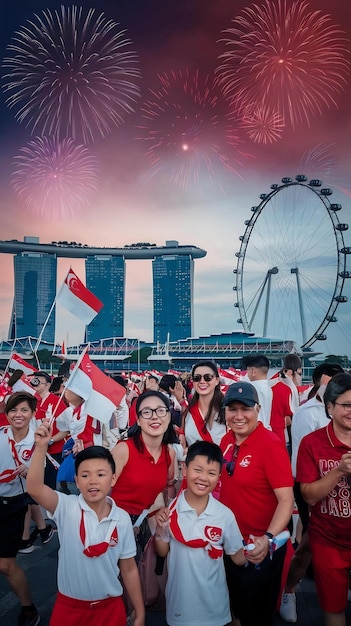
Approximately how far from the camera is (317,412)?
3.95m

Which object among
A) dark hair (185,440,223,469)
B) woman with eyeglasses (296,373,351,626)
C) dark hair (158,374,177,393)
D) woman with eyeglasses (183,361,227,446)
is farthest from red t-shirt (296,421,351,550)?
dark hair (158,374,177,393)

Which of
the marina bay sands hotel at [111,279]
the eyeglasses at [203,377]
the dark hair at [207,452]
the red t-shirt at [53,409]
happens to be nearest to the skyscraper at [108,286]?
the marina bay sands hotel at [111,279]

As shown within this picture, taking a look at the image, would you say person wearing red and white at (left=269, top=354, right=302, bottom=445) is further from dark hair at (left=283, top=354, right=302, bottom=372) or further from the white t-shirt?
the white t-shirt

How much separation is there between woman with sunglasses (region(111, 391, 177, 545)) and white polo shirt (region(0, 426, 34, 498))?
106cm

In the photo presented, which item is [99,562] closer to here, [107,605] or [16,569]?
[107,605]

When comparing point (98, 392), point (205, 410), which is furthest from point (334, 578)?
point (98, 392)

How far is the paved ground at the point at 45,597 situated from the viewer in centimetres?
343

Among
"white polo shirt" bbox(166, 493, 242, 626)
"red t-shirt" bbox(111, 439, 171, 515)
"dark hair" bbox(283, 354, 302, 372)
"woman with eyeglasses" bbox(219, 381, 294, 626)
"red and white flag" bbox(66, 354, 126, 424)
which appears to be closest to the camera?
"white polo shirt" bbox(166, 493, 242, 626)

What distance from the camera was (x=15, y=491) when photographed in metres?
3.68

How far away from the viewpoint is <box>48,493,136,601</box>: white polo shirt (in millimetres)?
2430

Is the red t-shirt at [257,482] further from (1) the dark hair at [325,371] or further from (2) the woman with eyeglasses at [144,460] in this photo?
(1) the dark hair at [325,371]

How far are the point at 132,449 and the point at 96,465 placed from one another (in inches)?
21.6

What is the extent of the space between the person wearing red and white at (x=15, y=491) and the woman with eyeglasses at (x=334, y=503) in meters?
2.05

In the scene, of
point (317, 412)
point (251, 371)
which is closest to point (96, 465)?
point (317, 412)
